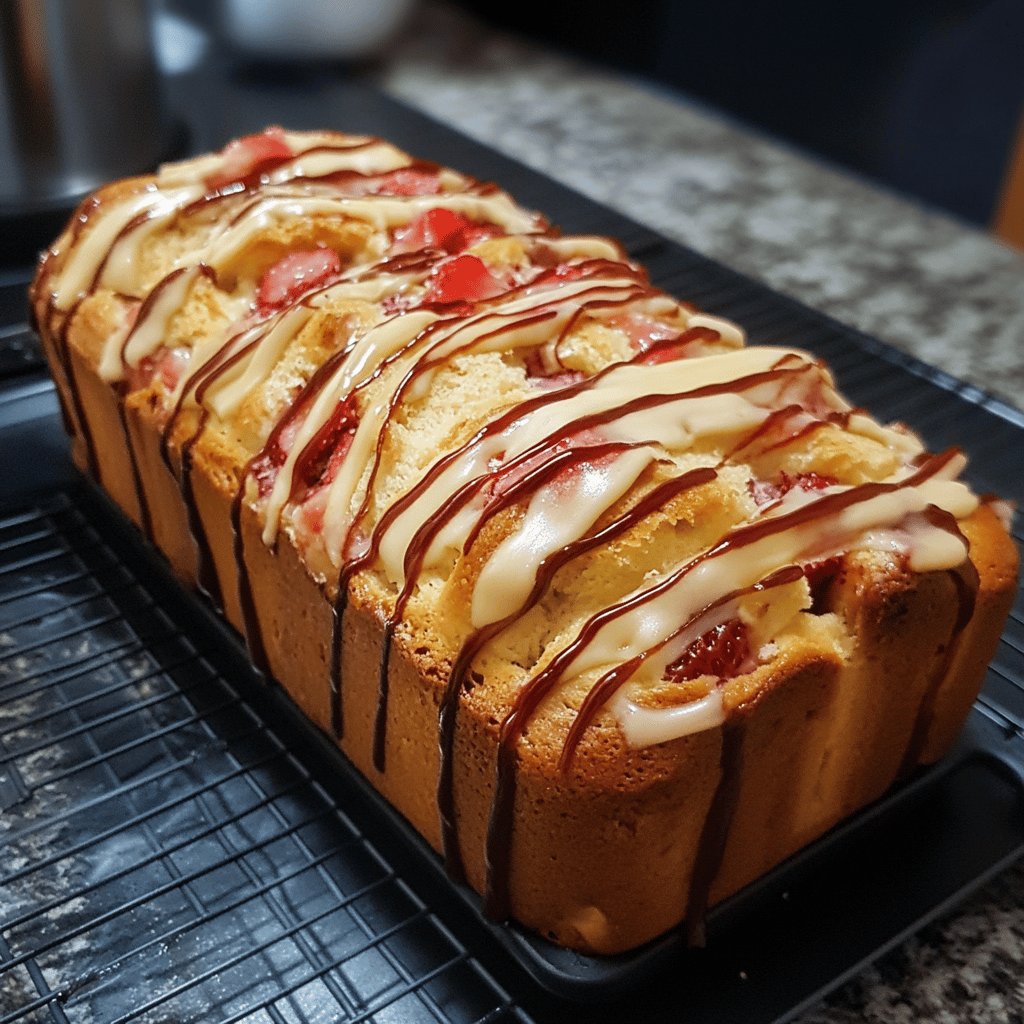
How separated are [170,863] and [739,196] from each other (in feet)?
6.28

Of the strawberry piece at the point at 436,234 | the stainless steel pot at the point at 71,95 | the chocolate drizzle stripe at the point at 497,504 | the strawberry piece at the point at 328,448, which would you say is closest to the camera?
the chocolate drizzle stripe at the point at 497,504

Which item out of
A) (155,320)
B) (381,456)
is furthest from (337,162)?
(381,456)

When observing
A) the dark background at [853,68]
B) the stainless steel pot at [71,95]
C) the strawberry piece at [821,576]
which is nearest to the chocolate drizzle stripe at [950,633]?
the strawberry piece at [821,576]

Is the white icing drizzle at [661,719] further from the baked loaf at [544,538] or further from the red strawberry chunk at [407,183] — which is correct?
the red strawberry chunk at [407,183]

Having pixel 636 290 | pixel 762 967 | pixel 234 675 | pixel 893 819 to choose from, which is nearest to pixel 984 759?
pixel 893 819

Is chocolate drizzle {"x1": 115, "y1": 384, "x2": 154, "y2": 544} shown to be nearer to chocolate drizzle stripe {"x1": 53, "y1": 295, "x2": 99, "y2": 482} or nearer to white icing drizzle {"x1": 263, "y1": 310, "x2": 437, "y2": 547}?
chocolate drizzle stripe {"x1": 53, "y1": 295, "x2": 99, "y2": 482}

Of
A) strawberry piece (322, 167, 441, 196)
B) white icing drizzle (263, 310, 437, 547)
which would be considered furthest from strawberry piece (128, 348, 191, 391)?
strawberry piece (322, 167, 441, 196)

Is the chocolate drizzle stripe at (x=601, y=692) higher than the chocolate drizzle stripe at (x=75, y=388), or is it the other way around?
the chocolate drizzle stripe at (x=601, y=692)

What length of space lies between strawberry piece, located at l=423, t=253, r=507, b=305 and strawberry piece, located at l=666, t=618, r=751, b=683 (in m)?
0.50

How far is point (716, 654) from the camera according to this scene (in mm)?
922

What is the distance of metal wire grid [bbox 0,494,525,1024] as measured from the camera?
966 mm

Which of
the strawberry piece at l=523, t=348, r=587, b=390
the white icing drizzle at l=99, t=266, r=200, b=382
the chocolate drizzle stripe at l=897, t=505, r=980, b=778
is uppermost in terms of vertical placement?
the strawberry piece at l=523, t=348, r=587, b=390

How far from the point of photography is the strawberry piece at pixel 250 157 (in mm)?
1487

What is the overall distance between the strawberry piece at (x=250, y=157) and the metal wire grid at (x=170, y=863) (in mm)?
564
